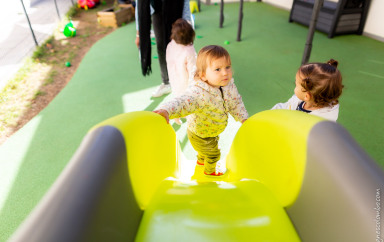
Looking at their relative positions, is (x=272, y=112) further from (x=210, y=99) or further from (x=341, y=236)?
(x=341, y=236)

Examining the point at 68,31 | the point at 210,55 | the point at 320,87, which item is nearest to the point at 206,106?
the point at 210,55

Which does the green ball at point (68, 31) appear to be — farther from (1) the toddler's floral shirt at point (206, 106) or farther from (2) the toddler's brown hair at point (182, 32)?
(1) the toddler's floral shirt at point (206, 106)

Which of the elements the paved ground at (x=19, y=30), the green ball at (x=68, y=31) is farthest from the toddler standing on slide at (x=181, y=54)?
the green ball at (x=68, y=31)

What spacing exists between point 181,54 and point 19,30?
4.07 m

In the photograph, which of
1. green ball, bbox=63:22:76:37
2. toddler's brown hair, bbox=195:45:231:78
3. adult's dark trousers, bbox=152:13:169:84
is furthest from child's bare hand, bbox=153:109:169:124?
green ball, bbox=63:22:76:37

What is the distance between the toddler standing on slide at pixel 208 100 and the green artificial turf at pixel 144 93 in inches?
22.9

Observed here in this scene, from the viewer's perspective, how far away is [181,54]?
73.6 inches

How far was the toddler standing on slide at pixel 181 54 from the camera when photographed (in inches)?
70.1

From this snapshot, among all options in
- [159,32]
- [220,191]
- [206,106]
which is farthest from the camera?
[159,32]

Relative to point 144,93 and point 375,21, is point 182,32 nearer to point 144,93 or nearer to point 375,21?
point 144,93

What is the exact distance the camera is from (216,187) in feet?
3.53

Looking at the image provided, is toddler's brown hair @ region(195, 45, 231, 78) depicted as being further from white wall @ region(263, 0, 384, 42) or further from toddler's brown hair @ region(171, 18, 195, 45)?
white wall @ region(263, 0, 384, 42)

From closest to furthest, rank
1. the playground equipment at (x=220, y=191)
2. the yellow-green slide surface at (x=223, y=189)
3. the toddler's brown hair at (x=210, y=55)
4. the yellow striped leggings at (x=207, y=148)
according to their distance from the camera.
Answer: the playground equipment at (x=220, y=191), the yellow-green slide surface at (x=223, y=189), the toddler's brown hair at (x=210, y=55), the yellow striped leggings at (x=207, y=148)

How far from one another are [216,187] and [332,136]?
540mm
